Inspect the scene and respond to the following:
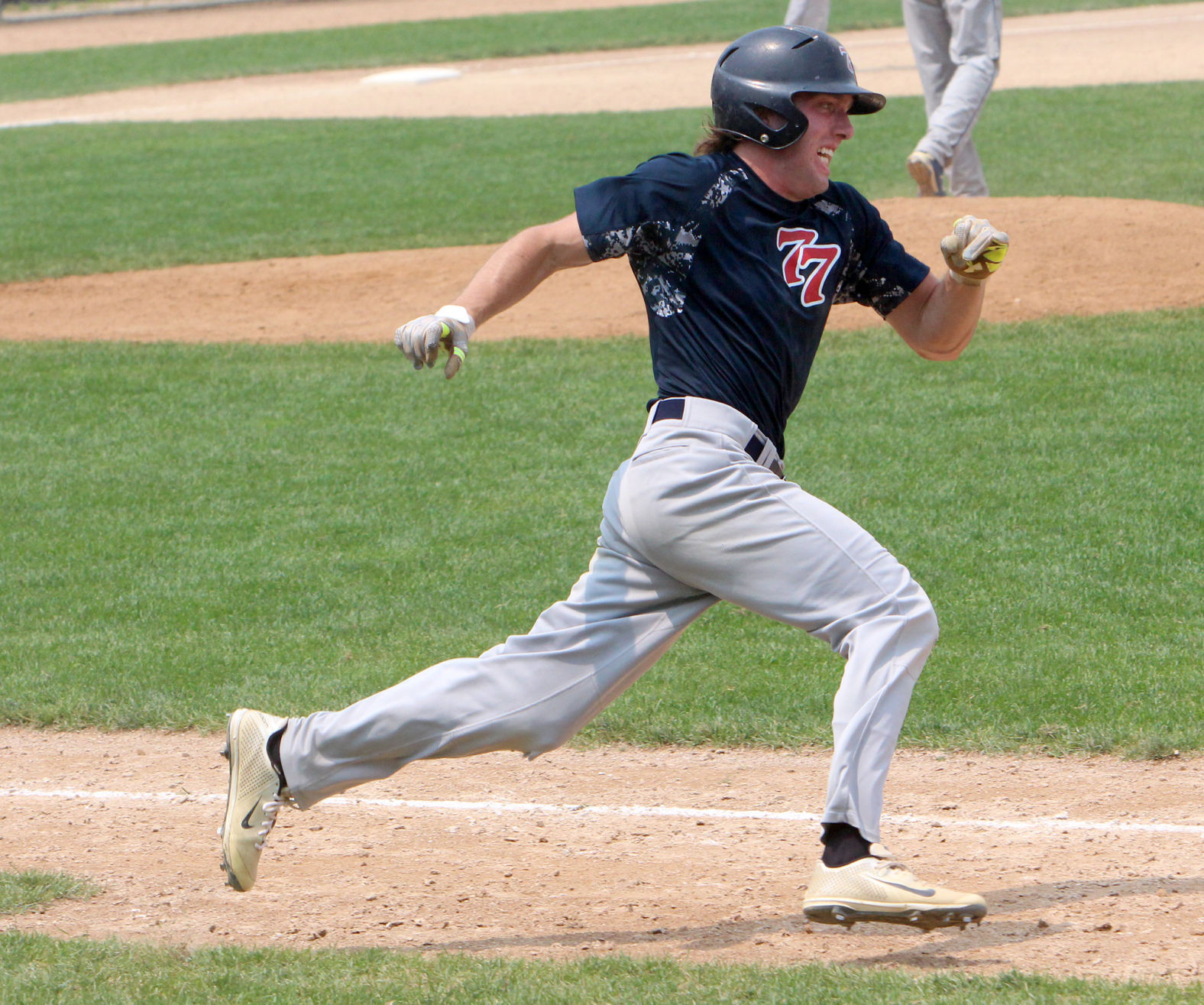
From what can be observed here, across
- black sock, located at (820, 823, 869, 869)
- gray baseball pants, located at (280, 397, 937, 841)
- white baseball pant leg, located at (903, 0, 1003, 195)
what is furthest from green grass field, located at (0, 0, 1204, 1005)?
white baseball pant leg, located at (903, 0, 1003, 195)

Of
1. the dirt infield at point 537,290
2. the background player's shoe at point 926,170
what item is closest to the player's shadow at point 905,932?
the dirt infield at point 537,290

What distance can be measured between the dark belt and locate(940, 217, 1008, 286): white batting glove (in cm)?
68

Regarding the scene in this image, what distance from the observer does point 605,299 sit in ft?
37.9

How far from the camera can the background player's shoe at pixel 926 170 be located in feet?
34.3

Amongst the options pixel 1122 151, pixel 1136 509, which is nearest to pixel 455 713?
pixel 1136 509

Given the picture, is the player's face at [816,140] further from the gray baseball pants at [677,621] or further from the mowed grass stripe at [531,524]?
the mowed grass stripe at [531,524]

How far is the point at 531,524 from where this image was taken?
7684 mm

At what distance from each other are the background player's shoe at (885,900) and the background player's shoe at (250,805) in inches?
51.8

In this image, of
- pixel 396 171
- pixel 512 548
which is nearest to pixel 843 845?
pixel 512 548

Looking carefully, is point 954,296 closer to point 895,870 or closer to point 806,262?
point 806,262

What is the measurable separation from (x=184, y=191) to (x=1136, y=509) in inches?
484

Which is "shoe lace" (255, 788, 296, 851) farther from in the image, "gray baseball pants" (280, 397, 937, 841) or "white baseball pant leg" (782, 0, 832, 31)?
"white baseball pant leg" (782, 0, 832, 31)

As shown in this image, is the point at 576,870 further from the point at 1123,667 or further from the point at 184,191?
the point at 184,191

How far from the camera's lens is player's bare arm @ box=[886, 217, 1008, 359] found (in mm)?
4152
